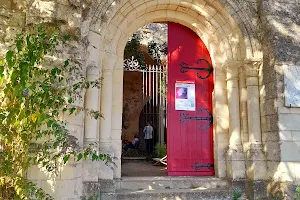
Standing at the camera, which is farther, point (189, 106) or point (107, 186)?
point (189, 106)

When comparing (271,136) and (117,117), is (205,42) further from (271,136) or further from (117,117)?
(117,117)

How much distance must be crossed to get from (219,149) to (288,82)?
4.23 ft

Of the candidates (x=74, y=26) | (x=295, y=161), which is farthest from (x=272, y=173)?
(x=74, y=26)

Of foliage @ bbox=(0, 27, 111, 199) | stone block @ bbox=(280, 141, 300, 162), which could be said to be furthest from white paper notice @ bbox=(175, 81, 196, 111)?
foliage @ bbox=(0, 27, 111, 199)

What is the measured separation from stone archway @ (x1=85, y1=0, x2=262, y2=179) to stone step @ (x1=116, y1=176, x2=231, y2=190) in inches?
6.0

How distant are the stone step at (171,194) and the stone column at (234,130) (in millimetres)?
316

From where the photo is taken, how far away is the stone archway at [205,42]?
3.77 metres

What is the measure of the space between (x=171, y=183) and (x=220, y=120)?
117cm

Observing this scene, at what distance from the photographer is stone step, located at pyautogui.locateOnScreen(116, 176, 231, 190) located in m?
3.79

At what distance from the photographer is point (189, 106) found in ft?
14.8

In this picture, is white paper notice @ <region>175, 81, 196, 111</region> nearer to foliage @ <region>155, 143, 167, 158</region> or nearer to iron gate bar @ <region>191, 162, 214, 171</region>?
iron gate bar @ <region>191, 162, 214, 171</region>

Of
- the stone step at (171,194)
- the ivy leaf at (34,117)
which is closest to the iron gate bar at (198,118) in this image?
the stone step at (171,194)

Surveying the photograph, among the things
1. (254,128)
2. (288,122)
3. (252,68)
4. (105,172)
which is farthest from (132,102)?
(288,122)

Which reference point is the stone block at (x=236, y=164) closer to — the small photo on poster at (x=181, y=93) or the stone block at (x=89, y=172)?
the small photo on poster at (x=181, y=93)
